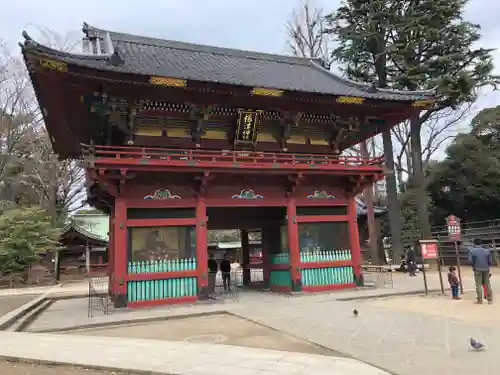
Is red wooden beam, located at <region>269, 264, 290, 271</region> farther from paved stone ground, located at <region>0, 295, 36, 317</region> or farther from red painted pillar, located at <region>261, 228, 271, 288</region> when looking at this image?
paved stone ground, located at <region>0, 295, 36, 317</region>

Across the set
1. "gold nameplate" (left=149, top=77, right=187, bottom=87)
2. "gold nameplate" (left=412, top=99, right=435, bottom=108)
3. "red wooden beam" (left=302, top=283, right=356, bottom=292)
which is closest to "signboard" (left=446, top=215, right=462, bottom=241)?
"red wooden beam" (left=302, top=283, right=356, bottom=292)

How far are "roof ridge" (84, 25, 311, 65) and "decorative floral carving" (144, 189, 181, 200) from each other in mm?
7926

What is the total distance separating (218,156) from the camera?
13227mm

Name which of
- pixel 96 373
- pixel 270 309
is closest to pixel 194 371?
pixel 96 373

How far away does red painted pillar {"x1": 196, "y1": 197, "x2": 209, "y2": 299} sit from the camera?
1291 centimetres

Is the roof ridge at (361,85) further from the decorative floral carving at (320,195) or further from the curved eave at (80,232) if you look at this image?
the curved eave at (80,232)

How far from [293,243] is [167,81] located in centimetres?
681

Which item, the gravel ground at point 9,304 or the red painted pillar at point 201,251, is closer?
the red painted pillar at point 201,251

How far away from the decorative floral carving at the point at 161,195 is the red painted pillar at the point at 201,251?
81 centimetres

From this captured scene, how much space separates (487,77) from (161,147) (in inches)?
914

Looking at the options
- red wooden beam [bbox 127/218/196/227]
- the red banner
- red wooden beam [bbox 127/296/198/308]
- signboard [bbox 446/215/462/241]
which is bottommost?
red wooden beam [bbox 127/296/198/308]

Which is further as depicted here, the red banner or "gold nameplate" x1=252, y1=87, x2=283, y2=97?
"gold nameplate" x1=252, y1=87, x2=283, y2=97

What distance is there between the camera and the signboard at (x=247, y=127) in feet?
46.8

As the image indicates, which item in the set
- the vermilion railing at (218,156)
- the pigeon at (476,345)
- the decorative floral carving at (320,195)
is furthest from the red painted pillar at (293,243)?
the pigeon at (476,345)
